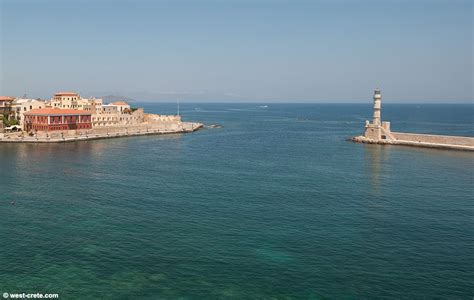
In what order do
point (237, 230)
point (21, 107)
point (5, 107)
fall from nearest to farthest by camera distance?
point (237, 230) < point (21, 107) < point (5, 107)

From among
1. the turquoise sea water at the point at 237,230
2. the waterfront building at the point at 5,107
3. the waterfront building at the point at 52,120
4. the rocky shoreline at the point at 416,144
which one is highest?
the waterfront building at the point at 5,107

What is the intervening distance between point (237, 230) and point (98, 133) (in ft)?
297

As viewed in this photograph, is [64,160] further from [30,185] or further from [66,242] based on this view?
[66,242]

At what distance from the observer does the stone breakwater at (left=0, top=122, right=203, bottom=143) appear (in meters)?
107

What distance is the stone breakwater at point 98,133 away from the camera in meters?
107

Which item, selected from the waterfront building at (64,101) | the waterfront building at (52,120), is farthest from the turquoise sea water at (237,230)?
the waterfront building at (64,101)

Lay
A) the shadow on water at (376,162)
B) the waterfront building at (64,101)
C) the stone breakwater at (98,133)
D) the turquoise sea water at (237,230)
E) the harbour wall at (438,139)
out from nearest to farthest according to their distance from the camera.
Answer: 1. the turquoise sea water at (237,230)
2. the shadow on water at (376,162)
3. the harbour wall at (438,139)
4. the stone breakwater at (98,133)
5. the waterfront building at (64,101)

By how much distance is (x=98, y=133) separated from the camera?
12125 centimetres

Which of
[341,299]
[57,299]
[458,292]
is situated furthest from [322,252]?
[57,299]

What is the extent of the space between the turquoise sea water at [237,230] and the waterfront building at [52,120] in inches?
1515

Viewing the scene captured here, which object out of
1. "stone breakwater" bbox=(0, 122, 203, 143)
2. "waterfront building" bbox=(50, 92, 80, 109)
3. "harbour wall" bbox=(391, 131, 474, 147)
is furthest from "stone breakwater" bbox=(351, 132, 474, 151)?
"waterfront building" bbox=(50, 92, 80, 109)

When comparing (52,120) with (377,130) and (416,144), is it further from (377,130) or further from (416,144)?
(416,144)

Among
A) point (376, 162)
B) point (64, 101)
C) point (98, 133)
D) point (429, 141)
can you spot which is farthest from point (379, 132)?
point (64, 101)

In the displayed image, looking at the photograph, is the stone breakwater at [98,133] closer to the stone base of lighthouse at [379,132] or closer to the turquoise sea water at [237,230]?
the turquoise sea water at [237,230]
